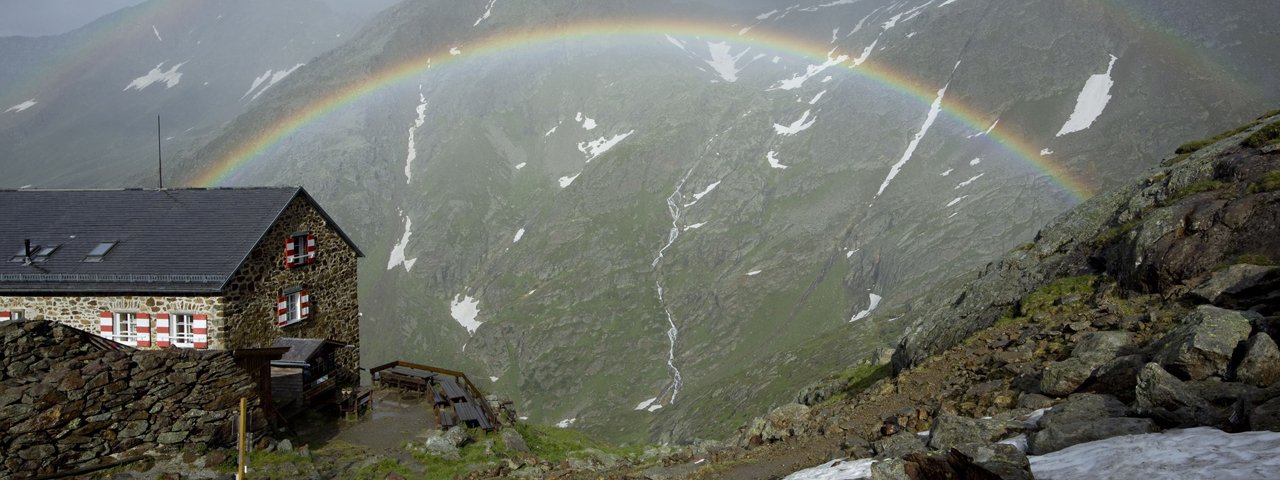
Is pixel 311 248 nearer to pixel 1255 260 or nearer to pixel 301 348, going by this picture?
pixel 301 348

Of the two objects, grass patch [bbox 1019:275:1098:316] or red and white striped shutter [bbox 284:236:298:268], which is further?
red and white striped shutter [bbox 284:236:298:268]

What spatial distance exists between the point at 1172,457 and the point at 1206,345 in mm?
3371

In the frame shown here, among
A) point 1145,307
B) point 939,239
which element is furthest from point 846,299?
point 1145,307

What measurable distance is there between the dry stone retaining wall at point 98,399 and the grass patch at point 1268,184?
26.4 metres

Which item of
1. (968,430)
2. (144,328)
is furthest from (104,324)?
(968,430)

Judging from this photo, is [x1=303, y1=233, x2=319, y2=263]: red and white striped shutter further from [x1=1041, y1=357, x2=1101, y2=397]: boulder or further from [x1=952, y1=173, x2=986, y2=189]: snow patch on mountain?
[x1=952, y1=173, x2=986, y2=189]: snow patch on mountain

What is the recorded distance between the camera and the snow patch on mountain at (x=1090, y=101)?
173750 mm

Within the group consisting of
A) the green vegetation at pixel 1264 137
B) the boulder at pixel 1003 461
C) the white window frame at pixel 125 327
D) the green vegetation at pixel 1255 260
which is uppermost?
the green vegetation at pixel 1264 137

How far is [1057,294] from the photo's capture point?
66.3ft

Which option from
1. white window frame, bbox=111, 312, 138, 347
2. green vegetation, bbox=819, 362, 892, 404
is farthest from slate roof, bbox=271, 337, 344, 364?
green vegetation, bbox=819, 362, 892, 404

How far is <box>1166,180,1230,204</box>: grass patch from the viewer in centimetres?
1912

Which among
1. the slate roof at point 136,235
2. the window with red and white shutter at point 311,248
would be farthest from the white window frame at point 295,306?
the slate roof at point 136,235

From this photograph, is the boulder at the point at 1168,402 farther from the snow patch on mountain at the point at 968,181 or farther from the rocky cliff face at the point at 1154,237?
the snow patch on mountain at the point at 968,181

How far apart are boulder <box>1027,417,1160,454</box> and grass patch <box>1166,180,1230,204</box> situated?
40.4 ft
